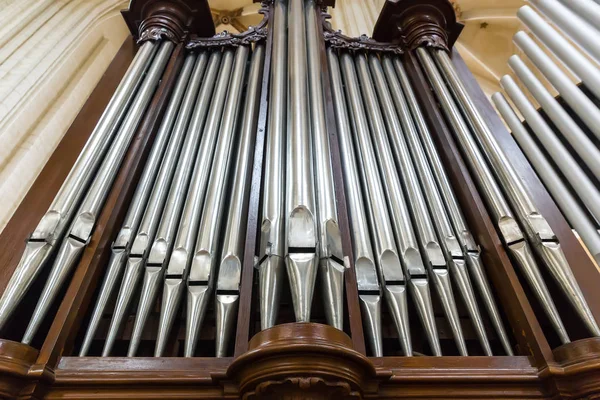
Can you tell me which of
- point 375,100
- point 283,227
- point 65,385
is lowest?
point 65,385

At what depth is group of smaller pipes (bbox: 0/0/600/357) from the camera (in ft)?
6.19

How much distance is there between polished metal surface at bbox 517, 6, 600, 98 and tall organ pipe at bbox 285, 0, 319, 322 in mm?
1913

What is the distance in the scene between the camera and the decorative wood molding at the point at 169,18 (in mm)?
3873

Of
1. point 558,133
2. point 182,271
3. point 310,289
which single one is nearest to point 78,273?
point 182,271

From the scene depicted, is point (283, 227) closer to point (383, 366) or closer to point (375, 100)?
point (383, 366)

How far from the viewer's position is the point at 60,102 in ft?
15.4

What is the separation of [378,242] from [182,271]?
863 mm

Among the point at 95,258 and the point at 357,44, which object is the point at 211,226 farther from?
the point at 357,44

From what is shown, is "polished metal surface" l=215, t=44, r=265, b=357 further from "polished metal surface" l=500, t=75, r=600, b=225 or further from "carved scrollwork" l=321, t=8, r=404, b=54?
"polished metal surface" l=500, t=75, r=600, b=225

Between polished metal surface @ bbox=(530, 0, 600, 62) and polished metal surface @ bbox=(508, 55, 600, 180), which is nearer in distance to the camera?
polished metal surface @ bbox=(508, 55, 600, 180)

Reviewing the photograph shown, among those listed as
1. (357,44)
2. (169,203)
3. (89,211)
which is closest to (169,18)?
(357,44)

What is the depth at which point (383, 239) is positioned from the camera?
218 centimetres

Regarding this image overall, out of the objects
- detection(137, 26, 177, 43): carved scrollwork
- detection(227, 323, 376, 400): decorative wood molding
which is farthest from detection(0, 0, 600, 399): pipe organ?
detection(137, 26, 177, 43): carved scrollwork

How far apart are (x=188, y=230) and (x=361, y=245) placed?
2.59 ft
